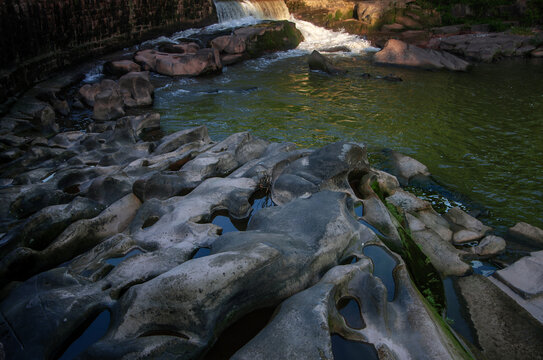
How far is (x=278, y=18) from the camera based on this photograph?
24.9 meters

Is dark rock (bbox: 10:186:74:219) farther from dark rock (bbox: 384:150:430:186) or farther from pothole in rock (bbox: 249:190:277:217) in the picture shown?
dark rock (bbox: 384:150:430:186)

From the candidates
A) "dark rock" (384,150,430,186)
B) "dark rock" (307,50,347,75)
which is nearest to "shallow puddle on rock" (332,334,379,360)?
"dark rock" (384,150,430,186)

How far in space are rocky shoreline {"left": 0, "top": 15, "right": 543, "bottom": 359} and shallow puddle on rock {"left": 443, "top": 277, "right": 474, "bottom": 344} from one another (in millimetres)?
87

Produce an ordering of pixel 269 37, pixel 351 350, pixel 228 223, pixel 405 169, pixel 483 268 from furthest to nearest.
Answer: pixel 269 37, pixel 405 169, pixel 483 268, pixel 228 223, pixel 351 350

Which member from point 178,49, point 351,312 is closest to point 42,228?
point 351,312

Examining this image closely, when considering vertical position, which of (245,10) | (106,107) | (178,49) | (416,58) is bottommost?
(106,107)

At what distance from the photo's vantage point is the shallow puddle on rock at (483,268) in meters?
4.59

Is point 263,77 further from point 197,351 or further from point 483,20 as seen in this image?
point 483,20

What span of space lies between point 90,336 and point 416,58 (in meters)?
17.1

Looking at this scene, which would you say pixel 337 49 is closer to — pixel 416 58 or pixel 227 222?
pixel 416 58

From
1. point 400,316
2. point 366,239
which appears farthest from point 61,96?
point 400,316

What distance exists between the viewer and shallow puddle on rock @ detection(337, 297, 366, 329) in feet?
9.21

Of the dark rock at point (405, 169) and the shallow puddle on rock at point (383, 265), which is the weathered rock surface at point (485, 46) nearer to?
the dark rock at point (405, 169)

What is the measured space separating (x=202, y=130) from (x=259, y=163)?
255cm
